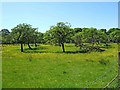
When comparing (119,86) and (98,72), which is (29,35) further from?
(119,86)

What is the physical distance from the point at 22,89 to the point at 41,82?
2.50 metres

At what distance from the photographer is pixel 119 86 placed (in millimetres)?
12375

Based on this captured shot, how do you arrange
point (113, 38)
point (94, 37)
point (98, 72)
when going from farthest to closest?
point (113, 38)
point (94, 37)
point (98, 72)

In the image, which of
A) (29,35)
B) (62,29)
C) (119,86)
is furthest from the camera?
(29,35)

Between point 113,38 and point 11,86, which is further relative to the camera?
point 113,38

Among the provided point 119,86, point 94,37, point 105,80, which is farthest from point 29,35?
point 119,86

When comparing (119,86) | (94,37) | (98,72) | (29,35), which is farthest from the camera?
(94,37)

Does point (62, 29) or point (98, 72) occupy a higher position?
point (62, 29)

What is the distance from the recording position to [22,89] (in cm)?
1580

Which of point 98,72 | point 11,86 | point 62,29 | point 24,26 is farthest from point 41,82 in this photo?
point 24,26

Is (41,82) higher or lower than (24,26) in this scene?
lower

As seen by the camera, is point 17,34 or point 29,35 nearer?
point 17,34

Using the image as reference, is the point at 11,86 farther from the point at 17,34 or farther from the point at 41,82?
the point at 17,34

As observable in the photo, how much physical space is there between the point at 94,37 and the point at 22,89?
7851 centimetres
